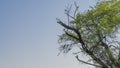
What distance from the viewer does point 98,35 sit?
29.4 metres

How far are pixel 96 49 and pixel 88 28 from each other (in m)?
2.20

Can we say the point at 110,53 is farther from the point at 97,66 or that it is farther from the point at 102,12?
the point at 102,12

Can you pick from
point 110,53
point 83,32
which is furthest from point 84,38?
point 110,53

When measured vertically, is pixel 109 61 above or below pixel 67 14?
below

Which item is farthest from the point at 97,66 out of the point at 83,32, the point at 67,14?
the point at 67,14

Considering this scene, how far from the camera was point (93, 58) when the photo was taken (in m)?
29.2

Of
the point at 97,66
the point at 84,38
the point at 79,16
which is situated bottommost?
the point at 97,66

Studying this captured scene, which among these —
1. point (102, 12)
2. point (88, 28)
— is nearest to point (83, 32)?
point (88, 28)

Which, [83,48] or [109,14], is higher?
[109,14]

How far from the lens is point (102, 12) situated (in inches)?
1155

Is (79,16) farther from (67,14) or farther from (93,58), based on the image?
(93,58)

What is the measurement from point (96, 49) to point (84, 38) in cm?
155

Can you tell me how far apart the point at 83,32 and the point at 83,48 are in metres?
1.70

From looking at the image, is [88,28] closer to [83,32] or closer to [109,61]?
[83,32]
